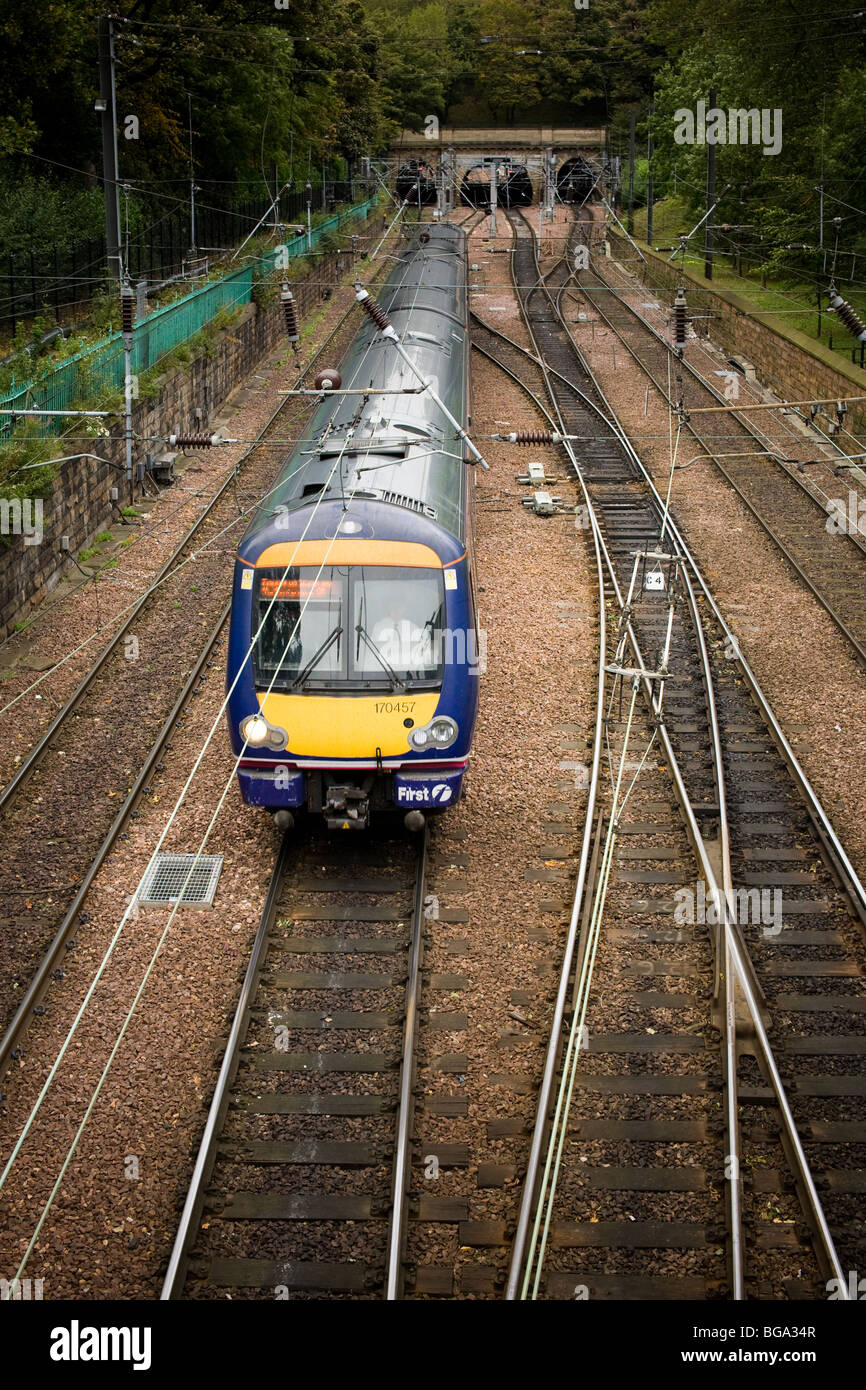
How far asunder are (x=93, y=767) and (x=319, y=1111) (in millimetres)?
5786

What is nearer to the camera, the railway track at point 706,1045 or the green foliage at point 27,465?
the railway track at point 706,1045

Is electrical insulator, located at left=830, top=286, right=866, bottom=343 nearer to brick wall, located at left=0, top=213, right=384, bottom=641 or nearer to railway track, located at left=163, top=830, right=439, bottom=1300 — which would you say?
railway track, located at left=163, top=830, right=439, bottom=1300

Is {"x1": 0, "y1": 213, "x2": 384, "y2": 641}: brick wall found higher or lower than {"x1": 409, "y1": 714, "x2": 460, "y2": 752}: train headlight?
higher

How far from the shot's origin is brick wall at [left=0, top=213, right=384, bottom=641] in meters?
17.1

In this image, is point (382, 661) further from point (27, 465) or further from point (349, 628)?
point (27, 465)

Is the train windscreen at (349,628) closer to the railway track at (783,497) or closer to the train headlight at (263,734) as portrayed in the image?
the train headlight at (263,734)

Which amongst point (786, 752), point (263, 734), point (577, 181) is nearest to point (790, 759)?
point (786, 752)

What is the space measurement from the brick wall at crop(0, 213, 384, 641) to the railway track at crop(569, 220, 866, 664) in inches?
364

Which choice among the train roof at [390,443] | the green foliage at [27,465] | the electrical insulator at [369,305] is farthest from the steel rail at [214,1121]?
the green foliage at [27,465]

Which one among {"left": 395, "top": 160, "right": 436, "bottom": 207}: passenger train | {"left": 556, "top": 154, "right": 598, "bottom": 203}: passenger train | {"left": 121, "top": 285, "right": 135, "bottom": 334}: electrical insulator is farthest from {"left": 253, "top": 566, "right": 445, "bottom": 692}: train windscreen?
{"left": 556, "top": 154, "right": 598, "bottom": 203}: passenger train

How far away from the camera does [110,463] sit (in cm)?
1625

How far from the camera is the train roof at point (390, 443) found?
12320mm

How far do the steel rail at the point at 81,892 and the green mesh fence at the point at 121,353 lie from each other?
564cm

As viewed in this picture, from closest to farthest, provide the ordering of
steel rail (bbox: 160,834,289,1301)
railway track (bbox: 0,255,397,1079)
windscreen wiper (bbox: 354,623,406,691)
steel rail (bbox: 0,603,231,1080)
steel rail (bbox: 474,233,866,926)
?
steel rail (bbox: 160,834,289,1301) → steel rail (bbox: 0,603,231,1080) → railway track (bbox: 0,255,397,1079) → windscreen wiper (bbox: 354,623,406,691) → steel rail (bbox: 474,233,866,926)
